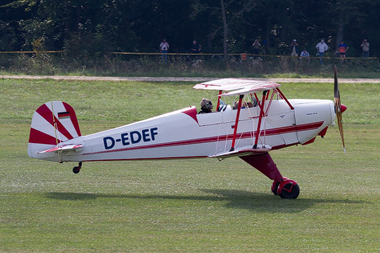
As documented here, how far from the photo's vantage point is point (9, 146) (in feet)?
62.5

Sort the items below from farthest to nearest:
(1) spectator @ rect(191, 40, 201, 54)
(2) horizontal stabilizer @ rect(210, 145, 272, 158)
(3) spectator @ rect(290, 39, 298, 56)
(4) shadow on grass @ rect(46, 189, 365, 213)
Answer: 1. (1) spectator @ rect(191, 40, 201, 54)
2. (3) spectator @ rect(290, 39, 298, 56)
3. (2) horizontal stabilizer @ rect(210, 145, 272, 158)
4. (4) shadow on grass @ rect(46, 189, 365, 213)

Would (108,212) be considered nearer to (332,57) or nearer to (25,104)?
(25,104)

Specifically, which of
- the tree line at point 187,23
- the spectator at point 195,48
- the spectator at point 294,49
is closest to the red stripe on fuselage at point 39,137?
the tree line at point 187,23

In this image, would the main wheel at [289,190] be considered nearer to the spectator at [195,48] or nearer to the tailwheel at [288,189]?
the tailwheel at [288,189]

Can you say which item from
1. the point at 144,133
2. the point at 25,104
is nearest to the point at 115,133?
the point at 144,133

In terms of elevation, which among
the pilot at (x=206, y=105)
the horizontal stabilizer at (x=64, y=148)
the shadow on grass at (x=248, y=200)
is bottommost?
the shadow on grass at (x=248, y=200)

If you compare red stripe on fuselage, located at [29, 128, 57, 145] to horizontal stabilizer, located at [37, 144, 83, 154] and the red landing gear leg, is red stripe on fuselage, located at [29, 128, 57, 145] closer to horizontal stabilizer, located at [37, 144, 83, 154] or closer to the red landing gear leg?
horizontal stabilizer, located at [37, 144, 83, 154]

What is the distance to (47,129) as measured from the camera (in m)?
12.0

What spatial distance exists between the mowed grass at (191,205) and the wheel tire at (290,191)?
0.20 metres

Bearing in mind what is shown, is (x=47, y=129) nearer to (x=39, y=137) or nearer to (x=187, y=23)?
(x=39, y=137)

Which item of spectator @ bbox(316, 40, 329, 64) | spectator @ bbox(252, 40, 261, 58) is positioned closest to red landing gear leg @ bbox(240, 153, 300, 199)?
spectator @ bbox(316, 40, 329, 64)

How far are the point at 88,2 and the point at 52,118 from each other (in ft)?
112

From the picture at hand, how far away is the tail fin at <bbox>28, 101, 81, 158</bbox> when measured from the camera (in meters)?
12.0

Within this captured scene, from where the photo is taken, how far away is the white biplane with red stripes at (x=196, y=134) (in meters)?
12.0
